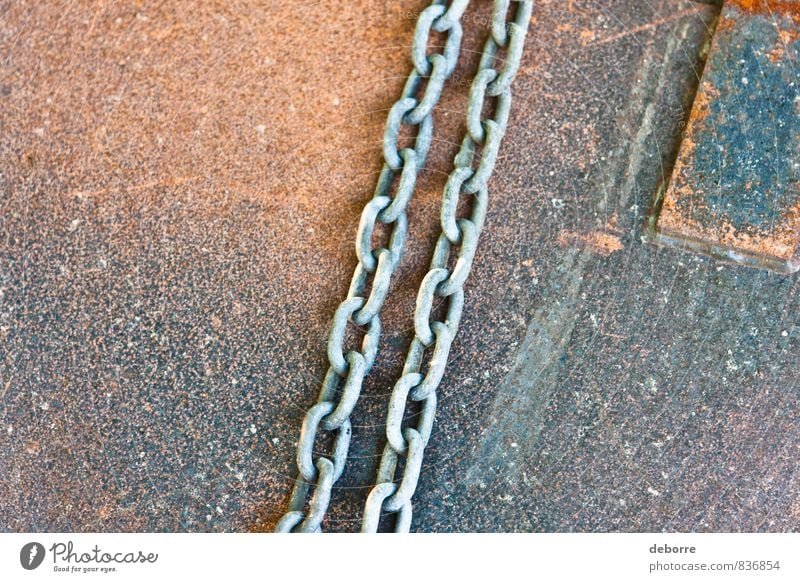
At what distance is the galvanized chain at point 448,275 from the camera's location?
1646 millimetres

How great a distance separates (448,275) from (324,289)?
34 cm

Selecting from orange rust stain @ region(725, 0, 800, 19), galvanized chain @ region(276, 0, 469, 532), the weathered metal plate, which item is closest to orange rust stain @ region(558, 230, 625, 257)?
the weathered metal plate

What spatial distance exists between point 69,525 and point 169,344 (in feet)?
1.71

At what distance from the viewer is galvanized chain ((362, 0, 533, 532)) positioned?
165cm

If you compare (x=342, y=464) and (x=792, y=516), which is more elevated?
(x=792, y=516)

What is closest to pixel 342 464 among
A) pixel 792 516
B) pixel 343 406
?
pixel 343 406

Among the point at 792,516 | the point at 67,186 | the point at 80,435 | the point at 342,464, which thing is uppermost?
the point at 67,186

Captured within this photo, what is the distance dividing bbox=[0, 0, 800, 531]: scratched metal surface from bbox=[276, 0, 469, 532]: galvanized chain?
0.07 m

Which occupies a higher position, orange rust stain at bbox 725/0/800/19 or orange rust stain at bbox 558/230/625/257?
orange rust stain at bbox 725/0/800/19

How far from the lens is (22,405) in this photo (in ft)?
5.89
